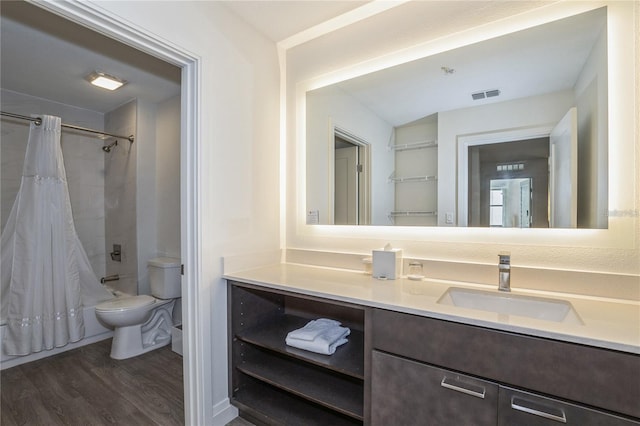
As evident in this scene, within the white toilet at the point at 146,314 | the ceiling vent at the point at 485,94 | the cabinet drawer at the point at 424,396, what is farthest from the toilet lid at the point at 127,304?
the ceiling vent at the point at 485,94

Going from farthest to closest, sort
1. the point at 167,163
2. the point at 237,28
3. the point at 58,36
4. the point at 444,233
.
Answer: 1. the point at 167,163
2. the point at 58,36
3. the point at 237,28
4. the point at 444,233

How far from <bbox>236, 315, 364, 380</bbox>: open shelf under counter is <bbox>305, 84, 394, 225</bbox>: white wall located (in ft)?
2.22

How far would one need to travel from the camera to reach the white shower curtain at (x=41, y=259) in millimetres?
2283

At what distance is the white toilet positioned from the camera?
7.82ft

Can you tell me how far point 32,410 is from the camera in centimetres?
179

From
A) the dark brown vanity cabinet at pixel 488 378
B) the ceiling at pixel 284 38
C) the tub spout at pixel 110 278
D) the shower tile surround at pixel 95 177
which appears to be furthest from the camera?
the tub spout at pixel 110 278

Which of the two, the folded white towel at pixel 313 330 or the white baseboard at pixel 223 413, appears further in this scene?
the white baseboard at pixel 223 413

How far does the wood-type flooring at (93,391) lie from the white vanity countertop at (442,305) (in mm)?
1026

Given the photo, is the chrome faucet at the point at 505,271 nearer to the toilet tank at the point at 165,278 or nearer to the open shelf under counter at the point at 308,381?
the open shelf under counter at the point at 308,381

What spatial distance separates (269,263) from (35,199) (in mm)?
2000

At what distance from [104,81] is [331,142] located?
6.63ft

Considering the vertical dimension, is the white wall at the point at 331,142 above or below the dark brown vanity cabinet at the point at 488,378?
above

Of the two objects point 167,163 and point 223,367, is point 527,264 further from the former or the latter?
point 167,163

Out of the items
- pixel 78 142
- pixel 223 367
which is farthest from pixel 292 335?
pixel 78 142
